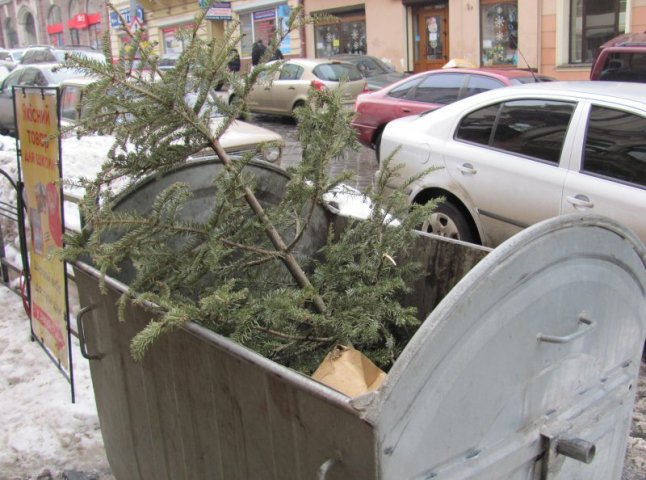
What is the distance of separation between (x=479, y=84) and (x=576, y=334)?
8.12m

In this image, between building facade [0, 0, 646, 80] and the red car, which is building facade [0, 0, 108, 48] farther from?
the red car

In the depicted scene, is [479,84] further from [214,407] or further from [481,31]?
[481,31]

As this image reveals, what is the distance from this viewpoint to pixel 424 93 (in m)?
9.73

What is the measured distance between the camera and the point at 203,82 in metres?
2.12

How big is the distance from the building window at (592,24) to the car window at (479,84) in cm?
935

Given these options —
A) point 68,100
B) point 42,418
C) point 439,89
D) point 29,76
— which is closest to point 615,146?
point 42,418

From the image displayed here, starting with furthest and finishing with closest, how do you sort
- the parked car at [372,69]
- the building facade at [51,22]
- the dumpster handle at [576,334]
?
the building facade at [51,22]
the parked car at [372,69]
the dumpster handle at [576,334]

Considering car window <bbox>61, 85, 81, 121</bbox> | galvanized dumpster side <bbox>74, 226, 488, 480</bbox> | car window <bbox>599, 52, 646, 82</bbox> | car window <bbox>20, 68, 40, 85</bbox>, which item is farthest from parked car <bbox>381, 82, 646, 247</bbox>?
car window <bbox>20, 68, 40, 85</bbox>

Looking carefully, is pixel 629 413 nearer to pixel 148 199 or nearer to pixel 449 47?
pixel 148 199

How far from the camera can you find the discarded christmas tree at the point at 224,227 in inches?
79.4

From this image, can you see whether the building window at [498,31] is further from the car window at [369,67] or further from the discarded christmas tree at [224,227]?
the discarded christmas tree at [224,227]

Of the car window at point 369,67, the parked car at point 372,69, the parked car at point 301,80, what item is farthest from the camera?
the car window at point 369,67

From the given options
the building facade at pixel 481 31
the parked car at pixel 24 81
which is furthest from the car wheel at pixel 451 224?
the building facade at pixel 481 31

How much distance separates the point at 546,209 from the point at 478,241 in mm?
747
